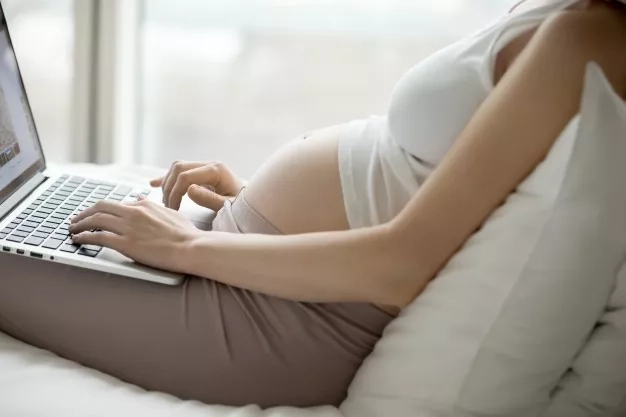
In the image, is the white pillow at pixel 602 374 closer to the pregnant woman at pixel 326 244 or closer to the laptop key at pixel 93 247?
the pregnant woman at pixel 326 244

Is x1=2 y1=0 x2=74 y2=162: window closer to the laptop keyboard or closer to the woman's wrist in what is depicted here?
the laptop keyboard

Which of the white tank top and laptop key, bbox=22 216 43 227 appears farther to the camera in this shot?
laptop key, bbox=22 216 43 227

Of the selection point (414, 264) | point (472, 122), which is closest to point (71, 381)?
point (414, 264)

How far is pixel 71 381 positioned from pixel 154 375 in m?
0.09

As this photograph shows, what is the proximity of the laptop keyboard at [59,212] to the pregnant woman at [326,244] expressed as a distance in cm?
2

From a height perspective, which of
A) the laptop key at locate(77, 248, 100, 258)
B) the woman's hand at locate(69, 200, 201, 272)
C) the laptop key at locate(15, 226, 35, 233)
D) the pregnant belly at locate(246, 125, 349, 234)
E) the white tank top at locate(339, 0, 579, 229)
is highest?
the white tank top at locate(339, 0, 579, 229)

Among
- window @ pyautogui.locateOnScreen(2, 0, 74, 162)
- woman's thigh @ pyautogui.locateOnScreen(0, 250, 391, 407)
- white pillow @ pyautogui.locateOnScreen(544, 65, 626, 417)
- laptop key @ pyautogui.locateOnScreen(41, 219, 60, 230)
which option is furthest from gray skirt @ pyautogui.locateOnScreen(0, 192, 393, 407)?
window @ pyautogui.locateOnScreen(2, 0, 74, 162)

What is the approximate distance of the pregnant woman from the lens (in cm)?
76

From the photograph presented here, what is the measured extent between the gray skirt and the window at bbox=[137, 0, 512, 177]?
2.83 ft

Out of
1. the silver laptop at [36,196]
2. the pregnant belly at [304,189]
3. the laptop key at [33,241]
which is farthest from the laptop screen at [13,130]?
the pregnant belly at [304,189]

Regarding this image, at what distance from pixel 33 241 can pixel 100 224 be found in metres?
0.09

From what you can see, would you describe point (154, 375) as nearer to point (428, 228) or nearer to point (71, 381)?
point (71, 381)

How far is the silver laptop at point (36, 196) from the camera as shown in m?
0.89

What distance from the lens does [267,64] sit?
1.71 m
